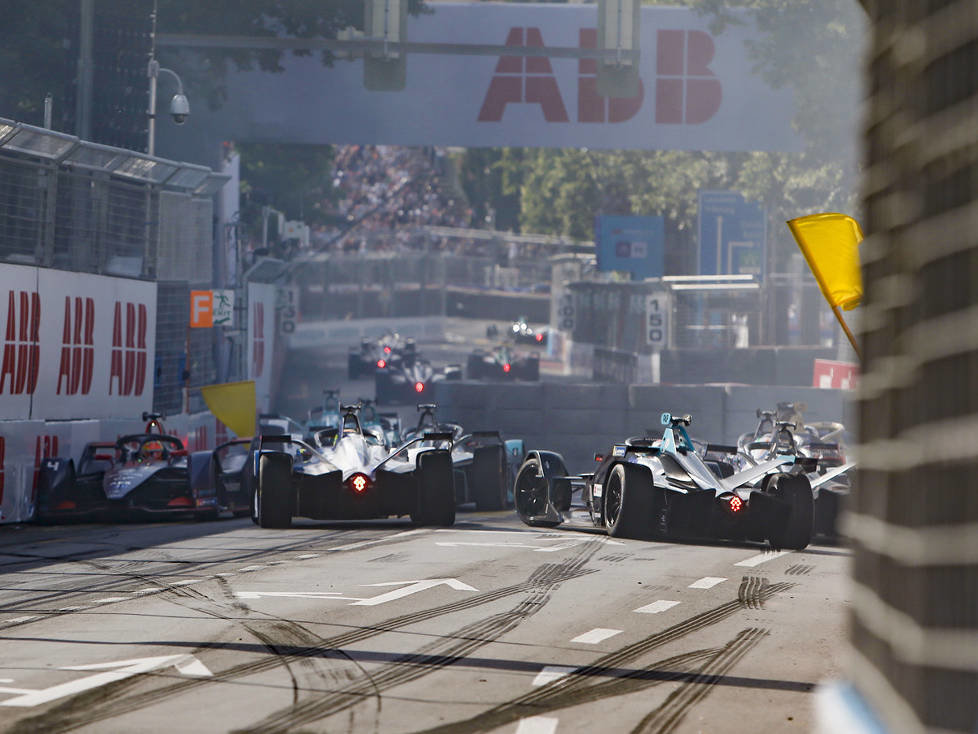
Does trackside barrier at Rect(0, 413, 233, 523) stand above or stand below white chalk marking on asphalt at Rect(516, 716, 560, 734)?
above

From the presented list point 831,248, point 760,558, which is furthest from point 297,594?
point 831,248

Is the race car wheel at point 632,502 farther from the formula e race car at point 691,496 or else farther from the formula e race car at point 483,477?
Result: the formula e race car at point 483,477

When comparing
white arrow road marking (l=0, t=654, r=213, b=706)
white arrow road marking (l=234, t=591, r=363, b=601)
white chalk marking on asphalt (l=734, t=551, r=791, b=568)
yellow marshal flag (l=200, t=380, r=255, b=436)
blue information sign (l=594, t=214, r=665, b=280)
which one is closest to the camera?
white arrow road marking (l=0, t=654, r=213, b=706)

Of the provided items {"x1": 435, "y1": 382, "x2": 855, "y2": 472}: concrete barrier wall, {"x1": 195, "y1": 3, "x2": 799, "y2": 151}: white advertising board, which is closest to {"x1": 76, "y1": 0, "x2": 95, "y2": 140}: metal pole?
{"x1": 435, "y1": 382, "x2": 855, "y2": 472}: concrete barrier wall

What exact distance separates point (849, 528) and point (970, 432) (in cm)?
89

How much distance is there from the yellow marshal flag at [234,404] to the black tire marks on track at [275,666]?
1228cm

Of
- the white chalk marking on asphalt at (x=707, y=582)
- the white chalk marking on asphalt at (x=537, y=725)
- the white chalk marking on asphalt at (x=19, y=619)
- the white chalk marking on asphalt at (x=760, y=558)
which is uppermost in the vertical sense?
the white chalk marking on asphalt at (x=537, y=725)

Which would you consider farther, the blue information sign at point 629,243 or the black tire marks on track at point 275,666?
the blue information sign at point 629,243

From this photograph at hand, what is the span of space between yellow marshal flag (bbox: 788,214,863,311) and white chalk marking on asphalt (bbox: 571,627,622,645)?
24.1ft

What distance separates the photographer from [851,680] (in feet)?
11.1

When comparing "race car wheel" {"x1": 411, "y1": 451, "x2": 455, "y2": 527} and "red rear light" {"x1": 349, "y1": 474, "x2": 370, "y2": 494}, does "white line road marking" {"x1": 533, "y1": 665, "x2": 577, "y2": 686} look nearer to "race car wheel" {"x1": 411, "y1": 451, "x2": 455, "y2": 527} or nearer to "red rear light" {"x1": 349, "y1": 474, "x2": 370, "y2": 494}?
"race car wheel" {"x1": 411, "y1": 451, "x2": 455, "y2": 527}

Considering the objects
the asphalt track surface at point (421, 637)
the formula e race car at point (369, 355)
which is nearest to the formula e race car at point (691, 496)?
the asphalt track surface at point (421, 637)

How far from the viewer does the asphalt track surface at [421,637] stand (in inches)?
233

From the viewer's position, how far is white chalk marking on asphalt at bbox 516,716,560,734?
5.57 m
